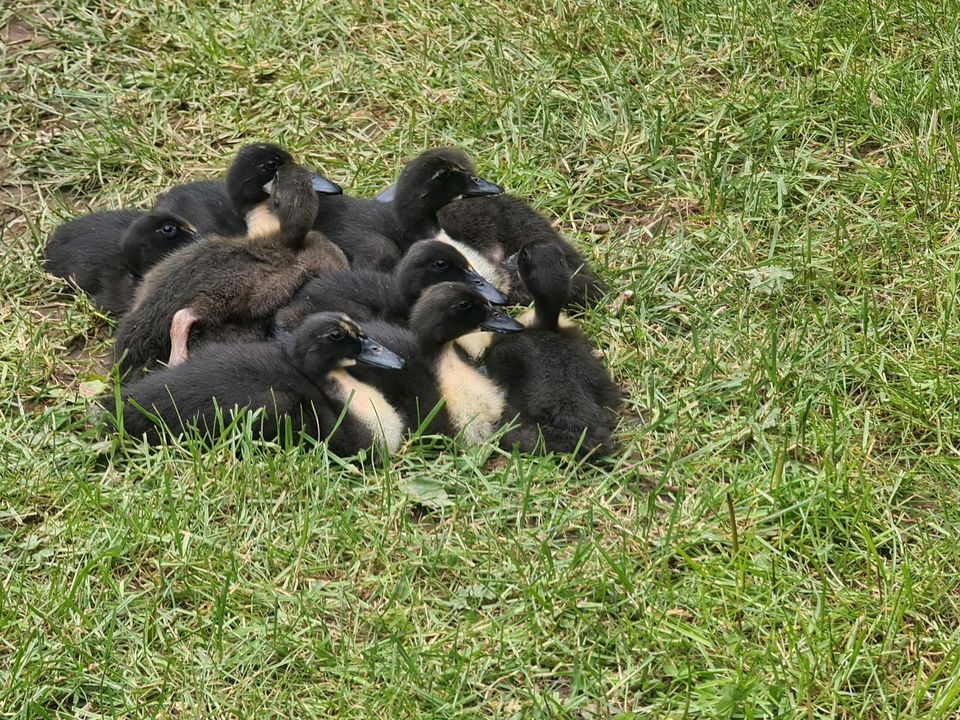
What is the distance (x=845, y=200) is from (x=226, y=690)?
390cm

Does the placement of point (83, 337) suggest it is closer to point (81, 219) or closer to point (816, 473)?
point (81, 219)

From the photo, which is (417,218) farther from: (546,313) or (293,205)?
(546,313)

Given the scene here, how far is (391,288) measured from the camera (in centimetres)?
577

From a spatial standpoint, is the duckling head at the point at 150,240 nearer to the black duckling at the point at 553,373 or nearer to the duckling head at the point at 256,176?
the duckling head at the point at 256,176

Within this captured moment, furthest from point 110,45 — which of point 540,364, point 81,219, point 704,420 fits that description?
point 704,420

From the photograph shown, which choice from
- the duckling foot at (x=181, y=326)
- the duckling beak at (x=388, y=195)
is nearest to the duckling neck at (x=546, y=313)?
the duckling beak at (x=388, y=195)

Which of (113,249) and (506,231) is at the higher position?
(113,249)

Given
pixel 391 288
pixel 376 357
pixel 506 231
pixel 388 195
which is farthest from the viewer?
pixel 388 195

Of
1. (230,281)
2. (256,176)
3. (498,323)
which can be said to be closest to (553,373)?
(498,323)

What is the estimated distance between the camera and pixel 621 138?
7035mm

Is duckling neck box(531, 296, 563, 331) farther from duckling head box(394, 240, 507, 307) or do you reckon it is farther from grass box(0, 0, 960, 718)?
grass box(0, 0, 960, 718)

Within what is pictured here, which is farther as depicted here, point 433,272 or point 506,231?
point 506,231

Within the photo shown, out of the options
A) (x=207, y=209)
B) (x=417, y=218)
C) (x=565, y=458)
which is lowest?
(x=565, y=458)

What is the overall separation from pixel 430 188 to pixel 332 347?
1.21 metres
